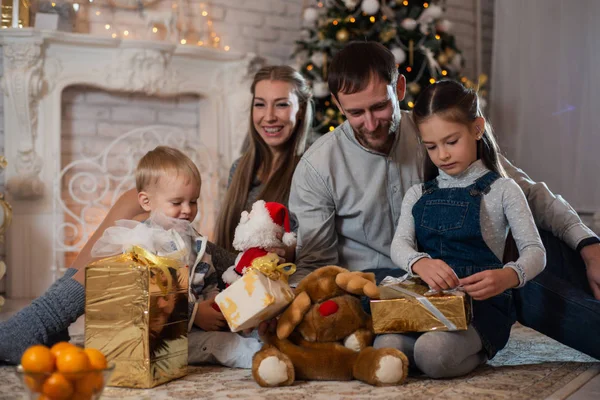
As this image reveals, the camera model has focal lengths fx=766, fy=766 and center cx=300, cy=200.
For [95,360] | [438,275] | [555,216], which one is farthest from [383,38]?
[95,360]

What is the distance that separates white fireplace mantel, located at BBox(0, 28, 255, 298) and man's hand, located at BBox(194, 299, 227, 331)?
2099 mm

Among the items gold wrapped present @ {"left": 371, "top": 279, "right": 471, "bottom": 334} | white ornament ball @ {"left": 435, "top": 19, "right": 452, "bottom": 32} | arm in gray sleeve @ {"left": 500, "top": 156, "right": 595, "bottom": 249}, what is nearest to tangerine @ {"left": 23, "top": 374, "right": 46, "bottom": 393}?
gold wrapped present @ {"left": 371, "top": 279, "right": 471, "bottom": 334}

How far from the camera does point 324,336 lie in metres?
1.88

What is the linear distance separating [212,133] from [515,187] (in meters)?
2.71

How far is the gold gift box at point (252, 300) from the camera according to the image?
1816 millimetres

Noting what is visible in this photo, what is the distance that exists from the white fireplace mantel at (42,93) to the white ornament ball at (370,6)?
0.94 meters

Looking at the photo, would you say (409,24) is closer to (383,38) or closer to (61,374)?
(383,38)

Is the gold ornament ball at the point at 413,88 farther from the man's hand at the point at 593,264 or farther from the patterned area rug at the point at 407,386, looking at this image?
the patterned area rug at the point at 407,386

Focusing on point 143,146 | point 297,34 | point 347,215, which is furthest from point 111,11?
point 347,215

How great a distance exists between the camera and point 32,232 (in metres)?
4.03

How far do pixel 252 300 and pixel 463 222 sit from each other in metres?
0.60

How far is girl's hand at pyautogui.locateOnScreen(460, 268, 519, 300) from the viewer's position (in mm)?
1814

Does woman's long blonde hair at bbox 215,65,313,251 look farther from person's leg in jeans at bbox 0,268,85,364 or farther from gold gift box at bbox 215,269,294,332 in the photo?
gold gift box at bbox 215,269,294,332

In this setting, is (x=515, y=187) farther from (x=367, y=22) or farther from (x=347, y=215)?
(x=367, y=22)
